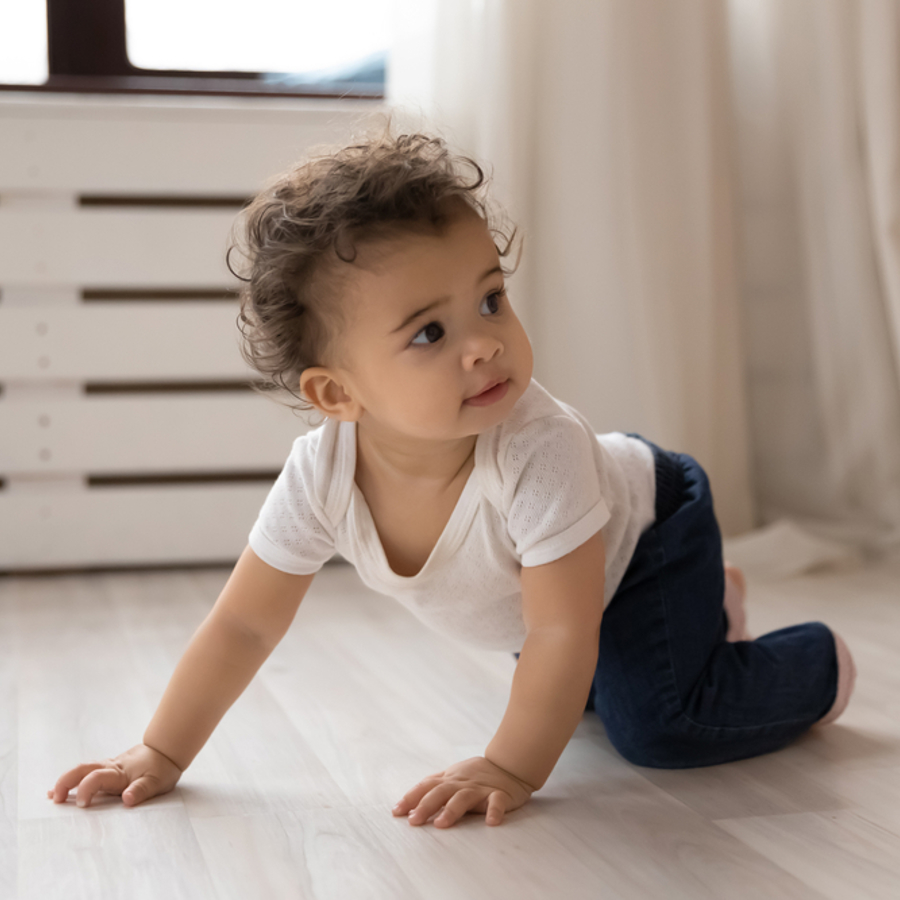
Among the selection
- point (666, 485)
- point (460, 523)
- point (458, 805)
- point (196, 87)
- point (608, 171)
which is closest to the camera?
point (458, 805)

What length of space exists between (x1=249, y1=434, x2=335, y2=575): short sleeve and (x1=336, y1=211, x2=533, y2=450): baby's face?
0.13 m

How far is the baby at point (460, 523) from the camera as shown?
757 mm

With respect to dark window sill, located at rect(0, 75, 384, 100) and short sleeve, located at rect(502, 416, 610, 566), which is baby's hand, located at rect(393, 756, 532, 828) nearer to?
short sleeve, located at rect(502, 416, 610, 566)

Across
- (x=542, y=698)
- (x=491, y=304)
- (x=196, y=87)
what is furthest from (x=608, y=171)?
(x=542, y=698)

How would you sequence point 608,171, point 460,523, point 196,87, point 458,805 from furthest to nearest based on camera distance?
1. point 196,87
2. point 608,171
3. point 460,523
4. point 458,805

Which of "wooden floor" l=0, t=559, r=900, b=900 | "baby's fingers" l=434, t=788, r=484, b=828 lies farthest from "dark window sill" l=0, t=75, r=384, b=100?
"baby's fingers" l=434, t=788, r=484, b=828

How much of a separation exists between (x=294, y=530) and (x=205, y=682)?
5.4 inches

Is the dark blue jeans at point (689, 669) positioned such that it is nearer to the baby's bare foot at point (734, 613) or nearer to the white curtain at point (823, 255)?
the baby's bare foot at point (734, 613)

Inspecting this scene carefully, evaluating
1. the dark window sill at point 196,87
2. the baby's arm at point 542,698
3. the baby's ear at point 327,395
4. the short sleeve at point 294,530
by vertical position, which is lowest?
the baby's arm at point 542,698

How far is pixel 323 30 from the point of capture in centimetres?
199

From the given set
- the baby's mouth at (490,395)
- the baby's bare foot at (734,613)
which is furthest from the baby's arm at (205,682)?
the baby's bare foot at (734,613)

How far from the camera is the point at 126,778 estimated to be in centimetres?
81

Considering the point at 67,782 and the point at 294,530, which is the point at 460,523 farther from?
the point at 67,782

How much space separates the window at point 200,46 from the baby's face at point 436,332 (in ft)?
4.09
